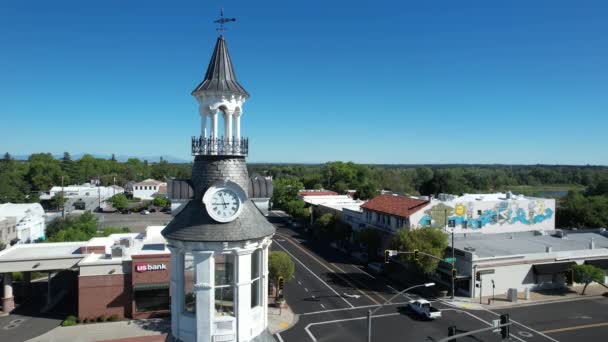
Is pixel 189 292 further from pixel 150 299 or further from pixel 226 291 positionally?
pixel 150 299

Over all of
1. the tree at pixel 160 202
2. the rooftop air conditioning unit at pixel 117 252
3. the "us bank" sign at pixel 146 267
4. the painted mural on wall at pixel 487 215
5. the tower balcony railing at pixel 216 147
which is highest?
the tower balcony railing at pixel 216 147

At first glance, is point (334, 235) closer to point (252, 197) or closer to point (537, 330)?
point (537, 330)

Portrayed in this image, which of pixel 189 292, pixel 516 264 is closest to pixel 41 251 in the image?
pixel 189 292

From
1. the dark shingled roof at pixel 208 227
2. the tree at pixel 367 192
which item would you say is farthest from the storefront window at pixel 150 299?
the tree at pixel 367 192

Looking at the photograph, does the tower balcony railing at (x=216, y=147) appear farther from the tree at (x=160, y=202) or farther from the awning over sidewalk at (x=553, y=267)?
the tree at (x=160, y=202)

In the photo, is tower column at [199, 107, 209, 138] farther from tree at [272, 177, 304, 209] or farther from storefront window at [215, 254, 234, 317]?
tree at [272, 177, 304, 209]
